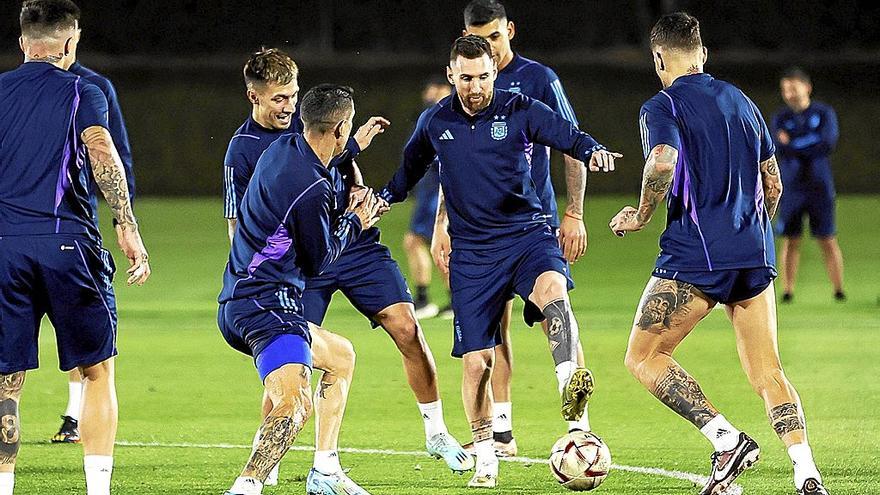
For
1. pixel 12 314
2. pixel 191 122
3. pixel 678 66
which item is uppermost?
pixel 678 66

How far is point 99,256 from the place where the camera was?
645 centimetres

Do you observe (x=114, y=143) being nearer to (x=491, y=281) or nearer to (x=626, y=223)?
(x=491, y=281)

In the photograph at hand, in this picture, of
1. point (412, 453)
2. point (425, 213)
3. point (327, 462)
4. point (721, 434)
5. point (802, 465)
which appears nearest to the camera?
point (802, 465)

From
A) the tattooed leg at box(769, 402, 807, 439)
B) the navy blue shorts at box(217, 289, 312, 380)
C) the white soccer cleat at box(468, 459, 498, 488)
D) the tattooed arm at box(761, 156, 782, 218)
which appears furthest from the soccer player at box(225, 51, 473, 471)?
the tattooed arm at box(761, 156, 782, 218)

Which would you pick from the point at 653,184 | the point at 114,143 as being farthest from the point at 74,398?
the point at 653,184

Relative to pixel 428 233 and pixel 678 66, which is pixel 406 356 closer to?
pixel 678 66

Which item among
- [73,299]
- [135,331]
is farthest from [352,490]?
[135,331]

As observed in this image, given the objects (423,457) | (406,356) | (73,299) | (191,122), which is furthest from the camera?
(191,122)

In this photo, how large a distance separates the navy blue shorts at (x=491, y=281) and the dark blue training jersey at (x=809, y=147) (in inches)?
349

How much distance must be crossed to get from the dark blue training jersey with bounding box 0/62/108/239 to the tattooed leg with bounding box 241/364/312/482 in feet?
3.73

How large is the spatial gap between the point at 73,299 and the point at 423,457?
258 cm

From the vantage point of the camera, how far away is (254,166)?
7.36 metres

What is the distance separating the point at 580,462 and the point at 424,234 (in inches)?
343

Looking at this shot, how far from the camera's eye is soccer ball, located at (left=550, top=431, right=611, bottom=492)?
6652 mm
